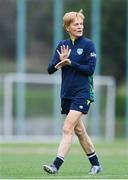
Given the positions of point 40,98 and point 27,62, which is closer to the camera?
point 40,98

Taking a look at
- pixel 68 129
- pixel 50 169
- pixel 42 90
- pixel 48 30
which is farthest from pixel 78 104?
pixel 48 30

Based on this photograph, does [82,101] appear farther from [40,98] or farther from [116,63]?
[116,63]

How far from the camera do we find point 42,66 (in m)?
38.1

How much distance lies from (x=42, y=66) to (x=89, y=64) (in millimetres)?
26843

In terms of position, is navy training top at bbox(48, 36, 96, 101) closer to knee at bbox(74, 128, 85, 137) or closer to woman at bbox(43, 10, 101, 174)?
woman at bbox(43, 10, 101, 174)

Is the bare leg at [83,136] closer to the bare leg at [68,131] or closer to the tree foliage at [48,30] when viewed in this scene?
the bare leg at [68,131]

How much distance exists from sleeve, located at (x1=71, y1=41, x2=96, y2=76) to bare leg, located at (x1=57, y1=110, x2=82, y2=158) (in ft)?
1.77

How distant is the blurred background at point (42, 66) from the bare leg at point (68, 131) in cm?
1942

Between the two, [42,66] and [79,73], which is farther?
[42,66]

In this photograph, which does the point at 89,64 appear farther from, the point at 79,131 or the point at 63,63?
the point at 79,131

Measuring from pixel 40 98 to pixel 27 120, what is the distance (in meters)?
1.78

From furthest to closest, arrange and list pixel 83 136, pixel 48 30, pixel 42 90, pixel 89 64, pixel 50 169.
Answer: pixel 48 30, pixel 42 90, pixel 83 136, pixel 89 64, pixel 50 169

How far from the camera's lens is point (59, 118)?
104 ft

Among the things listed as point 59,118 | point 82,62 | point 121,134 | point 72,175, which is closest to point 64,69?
point 82,62
